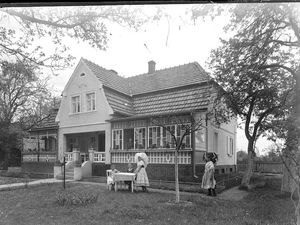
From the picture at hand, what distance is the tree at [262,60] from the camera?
14.9 ft

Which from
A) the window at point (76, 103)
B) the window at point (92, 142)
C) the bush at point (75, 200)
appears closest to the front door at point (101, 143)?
the window at point (92, 142)

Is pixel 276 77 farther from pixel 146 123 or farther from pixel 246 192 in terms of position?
pixel 146 123

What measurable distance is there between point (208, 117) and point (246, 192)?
3444 millimetres

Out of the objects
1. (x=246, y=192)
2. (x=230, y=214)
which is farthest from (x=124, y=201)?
(x=246, y=192)

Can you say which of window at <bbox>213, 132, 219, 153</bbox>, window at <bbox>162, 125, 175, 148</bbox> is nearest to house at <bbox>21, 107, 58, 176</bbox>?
window at <bbox>162, 125, 175, 148</bbox>

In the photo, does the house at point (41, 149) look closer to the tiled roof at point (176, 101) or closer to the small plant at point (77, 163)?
the small plant at point (77, 163)

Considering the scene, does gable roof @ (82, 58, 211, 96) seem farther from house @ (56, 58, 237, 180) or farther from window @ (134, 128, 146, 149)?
window @ (134, 128, 146, 149)

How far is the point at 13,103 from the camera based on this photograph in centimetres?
865

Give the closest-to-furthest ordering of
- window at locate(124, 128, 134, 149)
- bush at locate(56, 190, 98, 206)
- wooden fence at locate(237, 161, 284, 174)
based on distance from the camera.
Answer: wooden fence at locate(237, 161, 284, 174), bush at locate(56, 190, 98, 206), window at locate(124, 128, 134, 149)

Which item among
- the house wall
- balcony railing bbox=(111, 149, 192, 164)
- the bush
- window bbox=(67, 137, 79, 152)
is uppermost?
the house wall

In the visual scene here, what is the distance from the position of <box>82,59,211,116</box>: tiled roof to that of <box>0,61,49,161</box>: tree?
352 centimetres

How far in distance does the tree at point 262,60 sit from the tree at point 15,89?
4.71 meters

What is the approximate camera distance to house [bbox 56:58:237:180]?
1294cm

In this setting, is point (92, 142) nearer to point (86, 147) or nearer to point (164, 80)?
point (86, 147)
